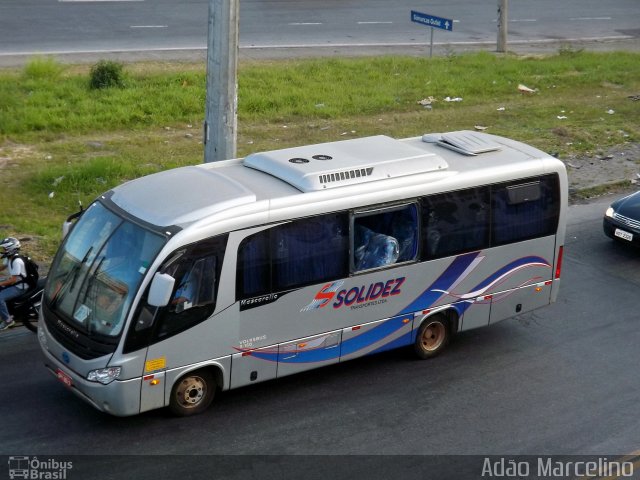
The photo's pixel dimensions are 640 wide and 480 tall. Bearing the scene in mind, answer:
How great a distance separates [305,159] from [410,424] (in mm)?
3140

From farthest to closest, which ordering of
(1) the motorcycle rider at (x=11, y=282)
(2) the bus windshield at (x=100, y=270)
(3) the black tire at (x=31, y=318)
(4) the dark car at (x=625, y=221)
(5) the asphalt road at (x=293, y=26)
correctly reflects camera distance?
(5) the asphalt road at (x=293, y=26)
(4) the dark car at (x=625, y=221)
(3) the black tire at (x=31, y=318)
(1) the motorcycle rider at (x=11, y=282)
(2) the bus windshield at (x=100, y=270)

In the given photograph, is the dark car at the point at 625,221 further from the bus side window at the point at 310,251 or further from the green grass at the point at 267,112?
the bus side window at the point at 310,251

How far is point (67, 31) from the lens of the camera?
2770 cm

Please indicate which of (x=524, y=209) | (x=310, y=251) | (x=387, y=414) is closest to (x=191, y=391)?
(x=310, y=251)

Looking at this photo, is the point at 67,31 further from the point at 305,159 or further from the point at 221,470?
the point at 221,470

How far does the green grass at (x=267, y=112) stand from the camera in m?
17.0

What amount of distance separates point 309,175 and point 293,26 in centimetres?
2093

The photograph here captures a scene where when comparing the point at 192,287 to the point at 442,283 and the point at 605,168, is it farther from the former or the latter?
the point at 605,168

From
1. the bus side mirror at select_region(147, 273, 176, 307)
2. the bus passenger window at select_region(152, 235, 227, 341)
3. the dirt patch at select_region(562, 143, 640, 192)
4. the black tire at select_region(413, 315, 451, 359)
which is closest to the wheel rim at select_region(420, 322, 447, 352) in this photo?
the black tire at select_region(413, 315, 451, 359)

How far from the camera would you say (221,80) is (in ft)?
44.4

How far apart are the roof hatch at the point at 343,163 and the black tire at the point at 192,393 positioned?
2248mm

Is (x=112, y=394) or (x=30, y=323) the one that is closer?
(x=112, y=394)

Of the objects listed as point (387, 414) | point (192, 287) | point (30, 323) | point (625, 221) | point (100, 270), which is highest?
point (100, 270)

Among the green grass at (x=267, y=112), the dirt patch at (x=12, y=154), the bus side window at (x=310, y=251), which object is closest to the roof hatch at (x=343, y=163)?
the bus side window at (x=310, y=251)
